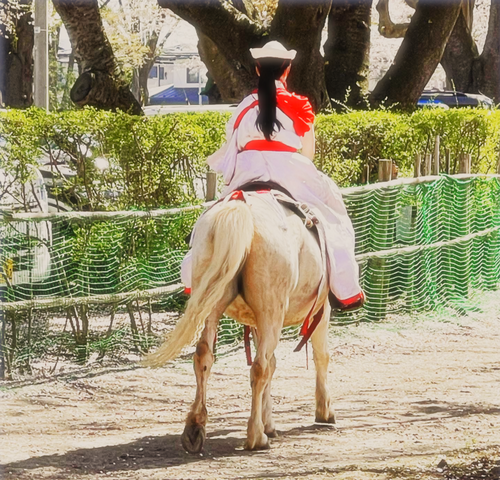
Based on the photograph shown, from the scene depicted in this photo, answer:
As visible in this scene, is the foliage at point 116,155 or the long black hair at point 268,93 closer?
the long black hair at point 268,93

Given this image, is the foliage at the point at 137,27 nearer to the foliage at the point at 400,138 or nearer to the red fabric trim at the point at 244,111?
the foliage at the point at 400,138

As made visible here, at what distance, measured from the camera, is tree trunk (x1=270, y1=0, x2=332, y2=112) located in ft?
47.5

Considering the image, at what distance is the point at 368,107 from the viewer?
1503cm

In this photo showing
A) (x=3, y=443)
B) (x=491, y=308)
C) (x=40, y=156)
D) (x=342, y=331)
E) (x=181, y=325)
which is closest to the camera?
(x=181, y=325)

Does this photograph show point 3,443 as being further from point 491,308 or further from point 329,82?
point 329,82

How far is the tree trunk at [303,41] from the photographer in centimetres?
1448

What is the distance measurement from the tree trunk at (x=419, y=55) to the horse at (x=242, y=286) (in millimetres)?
9964

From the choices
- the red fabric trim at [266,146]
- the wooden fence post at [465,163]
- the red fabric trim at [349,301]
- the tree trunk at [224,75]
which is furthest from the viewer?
the tree trunk at [224,75]

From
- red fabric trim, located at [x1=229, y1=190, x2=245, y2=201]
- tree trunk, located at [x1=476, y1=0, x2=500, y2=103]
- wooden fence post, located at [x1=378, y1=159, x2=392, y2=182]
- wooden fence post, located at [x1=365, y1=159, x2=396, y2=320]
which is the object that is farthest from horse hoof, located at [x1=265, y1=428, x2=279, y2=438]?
tree trunk, located at [x1=476, y1=0, x2=500, y2=103]

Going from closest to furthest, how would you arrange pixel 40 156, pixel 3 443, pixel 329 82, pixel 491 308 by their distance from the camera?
pixel 3 443, pixel 40 156, pixel 491 308, pixel 329 82

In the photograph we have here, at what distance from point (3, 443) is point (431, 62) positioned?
441 inches

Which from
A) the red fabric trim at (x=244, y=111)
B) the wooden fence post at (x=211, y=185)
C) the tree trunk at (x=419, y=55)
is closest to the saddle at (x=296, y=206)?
the red fabric trim at (x=244, y=111)

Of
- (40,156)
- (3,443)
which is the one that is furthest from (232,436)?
(40,156)

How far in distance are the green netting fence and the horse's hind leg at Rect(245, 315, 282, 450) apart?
2.58 m
